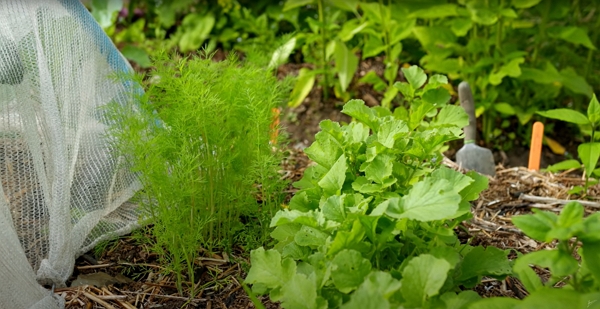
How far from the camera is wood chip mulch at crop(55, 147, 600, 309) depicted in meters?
1.61

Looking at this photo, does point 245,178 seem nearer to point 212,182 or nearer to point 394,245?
Result: point 212,182

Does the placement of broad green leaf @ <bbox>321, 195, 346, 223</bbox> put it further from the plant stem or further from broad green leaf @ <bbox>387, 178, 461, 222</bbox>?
the plant stem

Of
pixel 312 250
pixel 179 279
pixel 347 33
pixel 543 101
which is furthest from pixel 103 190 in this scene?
pixel 543 101

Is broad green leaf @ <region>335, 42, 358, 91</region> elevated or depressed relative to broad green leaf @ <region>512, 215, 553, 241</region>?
depressed

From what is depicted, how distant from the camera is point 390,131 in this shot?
152 centimetres

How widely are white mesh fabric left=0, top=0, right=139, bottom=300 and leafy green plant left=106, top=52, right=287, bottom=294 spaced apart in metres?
0.10

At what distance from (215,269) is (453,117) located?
74cm

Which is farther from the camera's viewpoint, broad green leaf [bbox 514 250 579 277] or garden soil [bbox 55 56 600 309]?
garden soil [bbox 55 56 600 309]

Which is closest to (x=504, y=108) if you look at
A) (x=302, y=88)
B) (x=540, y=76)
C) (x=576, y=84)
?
(x=540, y=76)

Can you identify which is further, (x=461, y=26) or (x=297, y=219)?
(x=461, y=26)

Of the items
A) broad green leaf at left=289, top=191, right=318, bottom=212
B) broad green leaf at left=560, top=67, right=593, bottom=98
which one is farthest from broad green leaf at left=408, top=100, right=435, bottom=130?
broad green leaf at left=560, top=67, right=593, bottom=98

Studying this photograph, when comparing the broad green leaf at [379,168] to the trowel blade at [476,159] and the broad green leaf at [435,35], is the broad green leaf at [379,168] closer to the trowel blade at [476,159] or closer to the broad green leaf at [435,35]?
Answer: the trowel blade at [476,159]

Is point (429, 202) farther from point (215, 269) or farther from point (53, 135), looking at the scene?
point (53, 135)

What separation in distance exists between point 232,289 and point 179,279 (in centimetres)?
14
